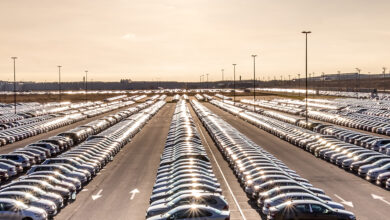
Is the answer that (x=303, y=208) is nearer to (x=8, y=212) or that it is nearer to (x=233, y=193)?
(x=233, y=193)

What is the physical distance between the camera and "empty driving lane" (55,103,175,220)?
917 inches

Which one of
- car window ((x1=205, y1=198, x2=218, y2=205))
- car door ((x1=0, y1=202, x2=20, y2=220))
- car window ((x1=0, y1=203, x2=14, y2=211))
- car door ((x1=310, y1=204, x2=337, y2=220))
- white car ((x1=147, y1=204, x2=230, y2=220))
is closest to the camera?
white car ((x1=147, y1=204, x2=230, y2=220))

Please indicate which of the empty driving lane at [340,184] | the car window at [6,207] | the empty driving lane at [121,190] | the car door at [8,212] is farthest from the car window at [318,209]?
the car window at [6,207]

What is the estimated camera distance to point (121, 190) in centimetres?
2853

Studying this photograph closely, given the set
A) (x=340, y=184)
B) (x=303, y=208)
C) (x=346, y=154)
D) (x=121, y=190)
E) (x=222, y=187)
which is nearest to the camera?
(x=303, y=208)

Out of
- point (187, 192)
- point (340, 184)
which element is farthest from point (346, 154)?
point (187, 192)

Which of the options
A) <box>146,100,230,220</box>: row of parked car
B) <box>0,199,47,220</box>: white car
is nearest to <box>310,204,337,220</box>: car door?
<box>146,100,230,220</box>: row of parked car

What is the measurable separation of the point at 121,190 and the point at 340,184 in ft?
48.2

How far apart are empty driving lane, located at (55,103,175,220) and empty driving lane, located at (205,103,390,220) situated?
11.5m

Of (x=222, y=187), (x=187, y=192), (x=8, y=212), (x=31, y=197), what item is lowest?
(x=222, y=187)

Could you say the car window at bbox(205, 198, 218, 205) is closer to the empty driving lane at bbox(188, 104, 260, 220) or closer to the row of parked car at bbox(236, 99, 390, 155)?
the empty driving lane at bbox(188, 104, 260, 220)

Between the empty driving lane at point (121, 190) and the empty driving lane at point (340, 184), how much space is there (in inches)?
451

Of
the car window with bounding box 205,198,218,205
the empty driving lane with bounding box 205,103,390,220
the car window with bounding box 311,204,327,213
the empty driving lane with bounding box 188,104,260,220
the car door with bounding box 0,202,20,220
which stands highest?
the car window with bounding box 205,198,218,205

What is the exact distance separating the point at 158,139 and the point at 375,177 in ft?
105
